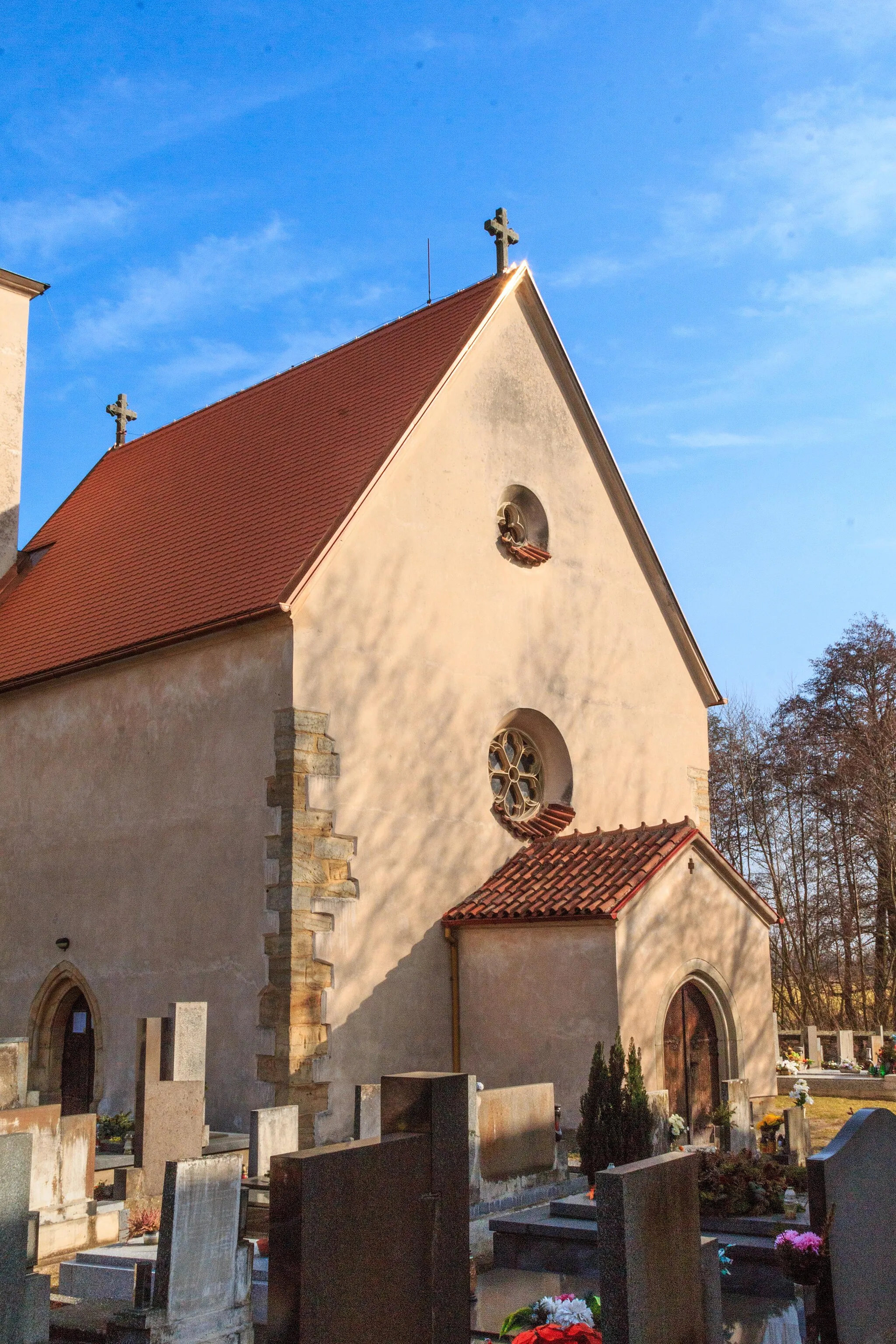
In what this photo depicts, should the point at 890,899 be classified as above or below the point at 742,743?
below

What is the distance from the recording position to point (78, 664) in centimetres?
1514

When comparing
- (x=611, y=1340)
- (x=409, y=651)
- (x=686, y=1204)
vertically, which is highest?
(x=409, y=651)

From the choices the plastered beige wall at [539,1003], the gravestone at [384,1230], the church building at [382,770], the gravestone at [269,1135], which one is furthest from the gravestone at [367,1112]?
the gravestone at [384,1230]

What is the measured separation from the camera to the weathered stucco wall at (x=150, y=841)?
1298 cm

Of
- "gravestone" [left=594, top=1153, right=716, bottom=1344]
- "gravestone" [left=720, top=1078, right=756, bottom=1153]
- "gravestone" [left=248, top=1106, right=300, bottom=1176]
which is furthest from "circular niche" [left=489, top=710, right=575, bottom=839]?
"gravestone" [left=594, top=1153, right=716, bottom=1344]

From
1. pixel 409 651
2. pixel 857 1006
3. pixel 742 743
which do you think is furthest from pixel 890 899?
pixel 409 651

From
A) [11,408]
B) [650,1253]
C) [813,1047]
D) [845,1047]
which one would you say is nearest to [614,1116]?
[650,1253]

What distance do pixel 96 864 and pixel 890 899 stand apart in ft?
69.2

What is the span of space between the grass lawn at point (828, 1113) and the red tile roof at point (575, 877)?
11.1ft

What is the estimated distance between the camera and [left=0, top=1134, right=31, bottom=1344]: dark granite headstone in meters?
5.60

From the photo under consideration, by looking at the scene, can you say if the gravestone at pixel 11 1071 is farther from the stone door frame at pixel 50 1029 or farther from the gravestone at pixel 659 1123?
the gravestone at pixel 659 1123

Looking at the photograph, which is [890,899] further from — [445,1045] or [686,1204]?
[686,1204]

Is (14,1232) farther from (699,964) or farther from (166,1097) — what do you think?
(699,964)

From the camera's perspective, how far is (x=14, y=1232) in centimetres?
570
